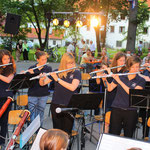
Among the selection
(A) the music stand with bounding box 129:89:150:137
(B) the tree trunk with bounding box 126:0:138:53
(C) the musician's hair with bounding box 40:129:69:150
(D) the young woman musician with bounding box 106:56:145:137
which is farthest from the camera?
(B) the tree trunk with bounding box 126:0:138:53

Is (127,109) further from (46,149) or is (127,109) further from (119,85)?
(46,149)

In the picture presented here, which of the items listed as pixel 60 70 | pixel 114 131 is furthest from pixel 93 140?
pixel 60 70

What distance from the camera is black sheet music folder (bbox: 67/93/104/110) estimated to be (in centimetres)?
342

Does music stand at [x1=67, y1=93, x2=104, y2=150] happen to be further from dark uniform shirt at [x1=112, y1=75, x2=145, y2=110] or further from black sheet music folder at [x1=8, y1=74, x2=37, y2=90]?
black sheet music folder at [x1=8, y1=74, x2=37, y2=90]

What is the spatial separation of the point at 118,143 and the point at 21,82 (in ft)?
7.84

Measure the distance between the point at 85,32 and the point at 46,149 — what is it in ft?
171

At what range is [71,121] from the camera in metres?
3.88

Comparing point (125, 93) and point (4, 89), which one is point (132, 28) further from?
point (4, 89)

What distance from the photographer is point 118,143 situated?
7.75 ft

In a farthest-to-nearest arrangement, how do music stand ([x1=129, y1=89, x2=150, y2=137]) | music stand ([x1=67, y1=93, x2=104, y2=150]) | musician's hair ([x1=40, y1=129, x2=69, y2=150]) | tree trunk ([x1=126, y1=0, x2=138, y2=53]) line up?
tree trunk ([x1=126, y1=0, x2=138, y2=53])
music stand ([x1=129, y1=89, x2=150, y2=137])
music stand ([x1=67, y1=93, x2=104, y2=150])
musician's hair ([x1=40, y1=129, x2=69, y2=150])

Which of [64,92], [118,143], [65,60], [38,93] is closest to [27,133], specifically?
[118,143]

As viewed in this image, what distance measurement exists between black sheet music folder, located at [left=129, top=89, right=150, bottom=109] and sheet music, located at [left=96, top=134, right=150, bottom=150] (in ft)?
4.33

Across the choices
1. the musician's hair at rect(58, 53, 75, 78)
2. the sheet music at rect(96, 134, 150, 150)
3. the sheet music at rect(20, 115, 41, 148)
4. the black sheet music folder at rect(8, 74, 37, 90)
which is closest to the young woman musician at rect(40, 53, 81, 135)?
the musician's hair at rect(58, 53, 75, 78)

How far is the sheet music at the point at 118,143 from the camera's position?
2286 millimetres
